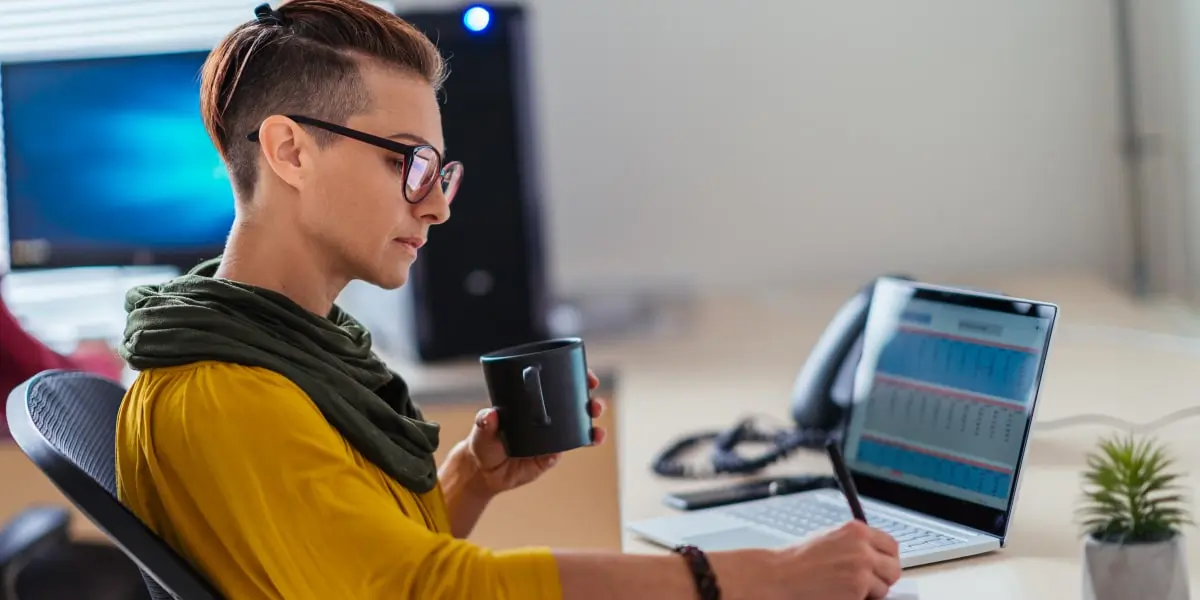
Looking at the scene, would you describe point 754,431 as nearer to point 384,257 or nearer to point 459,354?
point 384,257

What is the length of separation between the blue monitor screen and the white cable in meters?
1.43

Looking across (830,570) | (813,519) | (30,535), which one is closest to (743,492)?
(813,519)

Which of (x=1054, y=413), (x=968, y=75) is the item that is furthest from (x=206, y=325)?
(x=968, y=75)

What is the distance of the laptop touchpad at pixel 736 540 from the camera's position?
1.19m

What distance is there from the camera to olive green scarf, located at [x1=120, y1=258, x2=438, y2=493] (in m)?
0.98

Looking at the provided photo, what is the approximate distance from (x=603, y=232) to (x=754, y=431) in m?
1.19

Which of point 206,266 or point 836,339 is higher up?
point 206,266

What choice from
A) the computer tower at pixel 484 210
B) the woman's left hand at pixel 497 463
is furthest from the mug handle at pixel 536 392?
the computer tower at pixel 484 210

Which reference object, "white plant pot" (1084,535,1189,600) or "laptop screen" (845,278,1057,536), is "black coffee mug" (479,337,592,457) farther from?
"white plant pot" (1084,535,1189,600)

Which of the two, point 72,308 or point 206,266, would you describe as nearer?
point 206,266

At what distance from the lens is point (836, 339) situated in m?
1.63

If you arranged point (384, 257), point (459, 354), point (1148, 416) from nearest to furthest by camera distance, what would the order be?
point (384, 257), point (1148, 416), point (459, 354)

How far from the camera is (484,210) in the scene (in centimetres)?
235

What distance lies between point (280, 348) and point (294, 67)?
0.24 meters
